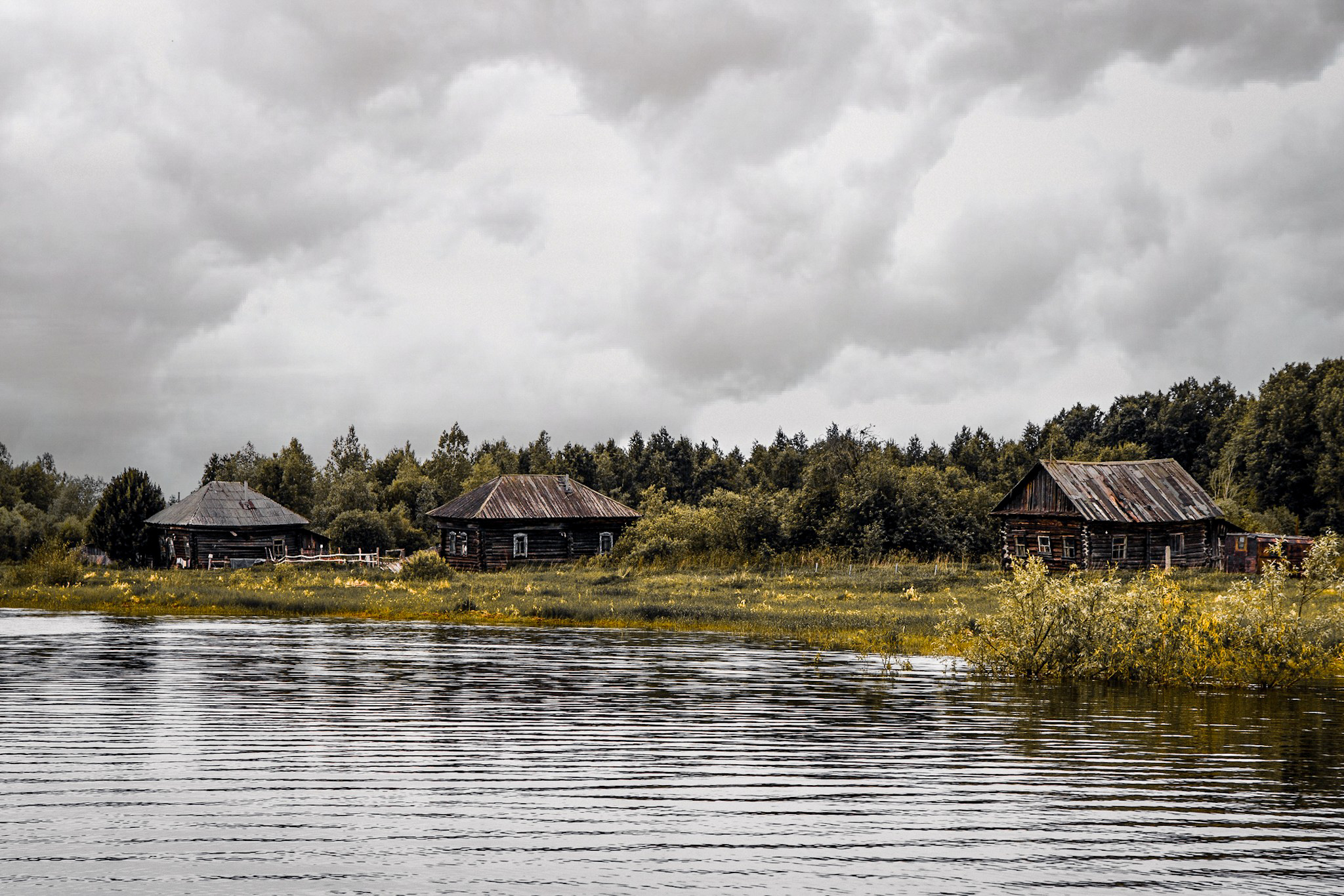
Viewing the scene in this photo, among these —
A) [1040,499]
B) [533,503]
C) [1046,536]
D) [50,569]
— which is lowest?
[50,569]

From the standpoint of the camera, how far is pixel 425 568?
4912cm

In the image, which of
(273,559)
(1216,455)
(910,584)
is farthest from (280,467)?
(1216,455)

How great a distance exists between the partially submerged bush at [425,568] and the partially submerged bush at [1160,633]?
1247 inches

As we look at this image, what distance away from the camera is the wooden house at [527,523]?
58.0 meters

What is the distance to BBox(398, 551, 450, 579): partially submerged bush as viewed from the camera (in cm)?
4853

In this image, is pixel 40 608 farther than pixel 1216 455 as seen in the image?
No

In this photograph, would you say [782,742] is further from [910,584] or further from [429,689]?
[910,584]

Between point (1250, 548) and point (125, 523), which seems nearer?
point (1250, 548)

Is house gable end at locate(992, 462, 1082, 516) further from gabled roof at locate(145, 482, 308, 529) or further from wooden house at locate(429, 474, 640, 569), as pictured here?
gabled roof at locate(145, 482, 308, 529)

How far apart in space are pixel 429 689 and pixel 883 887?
12.3 metres

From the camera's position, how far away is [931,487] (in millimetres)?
54938

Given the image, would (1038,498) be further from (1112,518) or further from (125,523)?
(125,523)

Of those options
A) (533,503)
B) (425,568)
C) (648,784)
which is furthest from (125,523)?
(648,784)

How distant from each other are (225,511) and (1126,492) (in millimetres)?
50105
